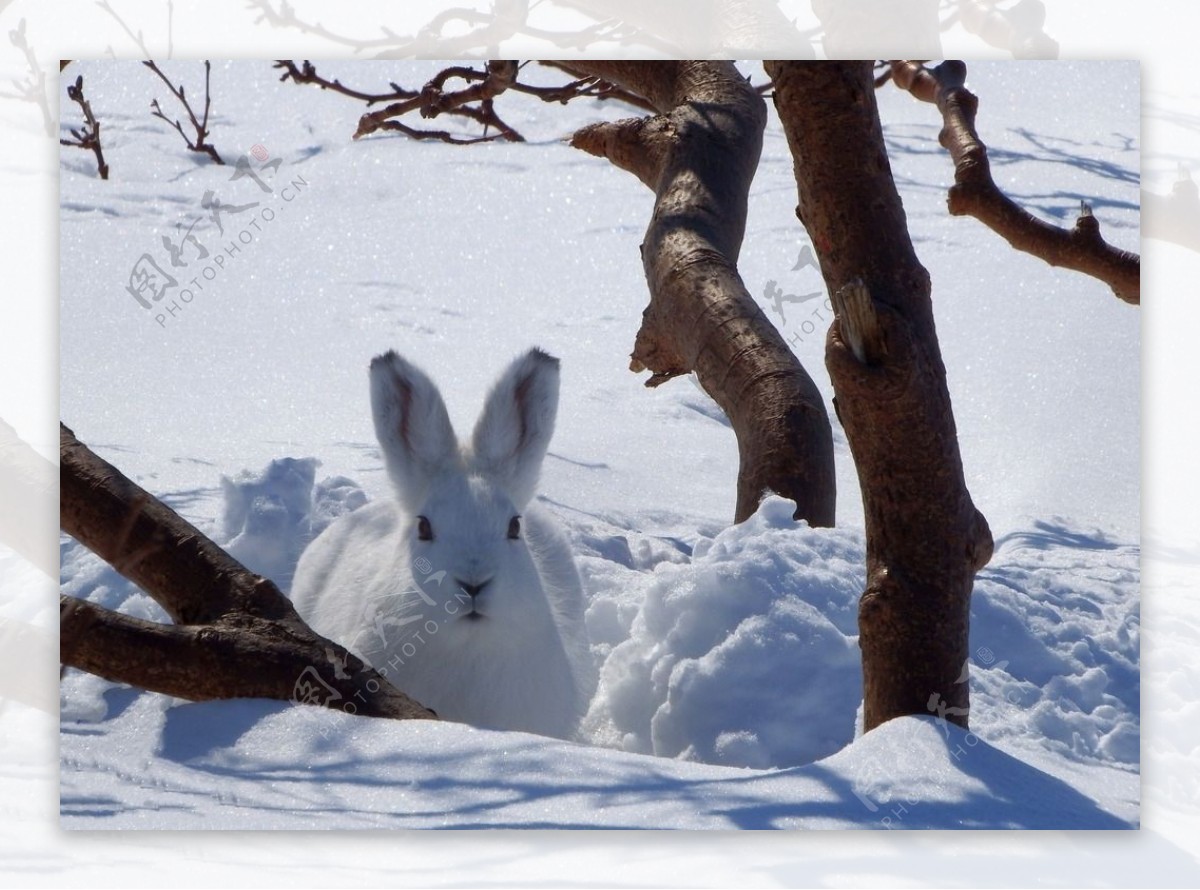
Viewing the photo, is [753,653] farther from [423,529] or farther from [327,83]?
[327,83]

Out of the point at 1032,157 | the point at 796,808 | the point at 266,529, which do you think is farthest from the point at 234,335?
the point at 1032,157

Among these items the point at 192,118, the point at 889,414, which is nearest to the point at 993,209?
the point at 889,414

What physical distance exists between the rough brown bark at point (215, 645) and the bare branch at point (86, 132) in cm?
86

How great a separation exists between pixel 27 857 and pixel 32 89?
1553 millimetres

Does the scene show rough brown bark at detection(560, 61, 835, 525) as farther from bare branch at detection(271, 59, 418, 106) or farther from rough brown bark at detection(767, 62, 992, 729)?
rough brown bark at detection(767, 62, 992, 729)

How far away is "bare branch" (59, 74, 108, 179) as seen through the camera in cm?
299

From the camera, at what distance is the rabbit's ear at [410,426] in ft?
9.12

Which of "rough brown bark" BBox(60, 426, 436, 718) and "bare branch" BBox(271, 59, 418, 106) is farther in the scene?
"bare branch" BBox(271, 59, 418, 106)

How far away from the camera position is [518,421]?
2.83 m

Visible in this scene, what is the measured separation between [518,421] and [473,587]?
39 centimetres

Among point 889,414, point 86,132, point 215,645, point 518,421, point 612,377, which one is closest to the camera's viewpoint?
point 889,414

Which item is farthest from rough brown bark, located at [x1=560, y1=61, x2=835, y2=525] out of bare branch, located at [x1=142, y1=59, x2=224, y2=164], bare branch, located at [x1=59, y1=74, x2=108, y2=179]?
bare branch, located at [x1=59, y1=74, x2=108, y2=179]

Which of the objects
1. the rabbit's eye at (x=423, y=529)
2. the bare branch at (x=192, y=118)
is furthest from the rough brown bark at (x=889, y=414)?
the bare branch at (x=192, y=118)

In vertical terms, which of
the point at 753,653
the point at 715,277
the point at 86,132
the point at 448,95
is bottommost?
the point at 753,653
